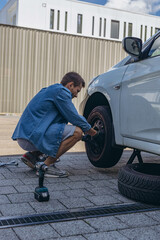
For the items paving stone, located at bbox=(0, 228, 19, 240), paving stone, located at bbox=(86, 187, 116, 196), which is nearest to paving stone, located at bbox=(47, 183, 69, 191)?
paving stone, located at bbox=(86, 187, 116, 196)

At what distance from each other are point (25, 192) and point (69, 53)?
15.5 metres

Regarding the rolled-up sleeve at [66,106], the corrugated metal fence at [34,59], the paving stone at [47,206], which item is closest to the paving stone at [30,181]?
the paving stone at [47,206]

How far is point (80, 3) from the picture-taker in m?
51.4

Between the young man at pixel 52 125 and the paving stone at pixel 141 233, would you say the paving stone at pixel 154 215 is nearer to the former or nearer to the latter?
the paving stone at pixel 141 233

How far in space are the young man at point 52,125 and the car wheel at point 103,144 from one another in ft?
0.66

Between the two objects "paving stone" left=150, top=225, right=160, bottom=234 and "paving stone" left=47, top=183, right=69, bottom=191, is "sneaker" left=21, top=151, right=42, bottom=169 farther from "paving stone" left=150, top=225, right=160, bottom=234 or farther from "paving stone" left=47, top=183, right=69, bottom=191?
"paving stone" left=150, top=225, right=160, bottom=234

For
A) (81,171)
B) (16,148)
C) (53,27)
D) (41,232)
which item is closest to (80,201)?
(41,232)

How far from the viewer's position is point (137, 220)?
2.68 meters

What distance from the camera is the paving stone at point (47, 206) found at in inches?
113

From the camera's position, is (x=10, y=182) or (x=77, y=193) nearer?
(x=77, y=193)

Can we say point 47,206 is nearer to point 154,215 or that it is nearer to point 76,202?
point 76,202

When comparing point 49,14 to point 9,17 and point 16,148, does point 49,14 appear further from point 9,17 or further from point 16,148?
point 16,148

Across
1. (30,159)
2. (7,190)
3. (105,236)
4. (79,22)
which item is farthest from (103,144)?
(79,22)

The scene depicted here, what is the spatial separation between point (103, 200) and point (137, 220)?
597 millimetres
